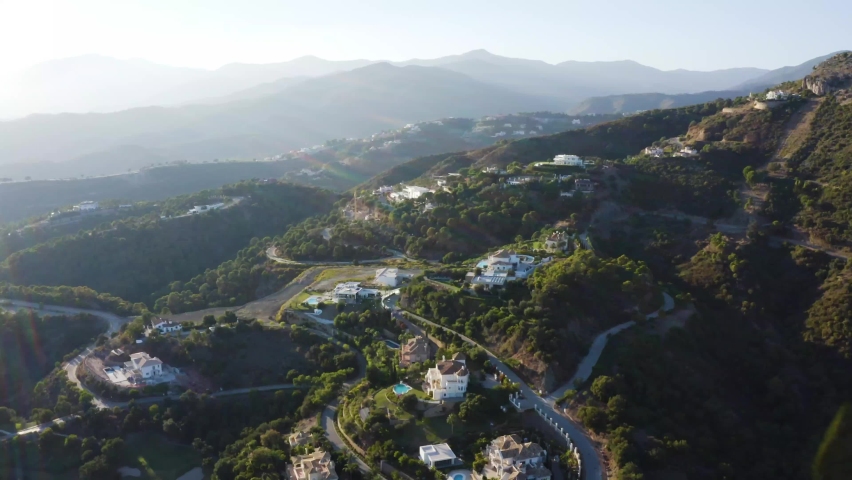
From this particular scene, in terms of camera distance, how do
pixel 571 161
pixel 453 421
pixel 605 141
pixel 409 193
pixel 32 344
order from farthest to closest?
pixel 605 141, pixel 409 193, pixel 571 161, pixel 32 344, pixel 453 421

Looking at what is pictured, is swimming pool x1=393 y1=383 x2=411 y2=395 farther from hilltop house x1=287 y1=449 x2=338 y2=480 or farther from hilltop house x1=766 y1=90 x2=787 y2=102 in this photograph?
hilltop house x1=766 y1=90 x2=787 y2=102

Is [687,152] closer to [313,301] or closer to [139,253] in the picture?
[313,301]

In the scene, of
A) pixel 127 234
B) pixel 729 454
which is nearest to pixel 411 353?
pixel 729 454

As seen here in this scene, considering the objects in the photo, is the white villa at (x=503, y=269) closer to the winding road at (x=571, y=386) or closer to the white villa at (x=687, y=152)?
the winding road at (x=571, y=386)

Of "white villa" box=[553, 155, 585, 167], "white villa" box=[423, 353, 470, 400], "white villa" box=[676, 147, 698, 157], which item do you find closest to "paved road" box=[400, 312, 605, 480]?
"white villa" box=[423, 353, 470, 400]

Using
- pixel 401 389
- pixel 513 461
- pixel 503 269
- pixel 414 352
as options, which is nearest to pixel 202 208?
pixel 503 269

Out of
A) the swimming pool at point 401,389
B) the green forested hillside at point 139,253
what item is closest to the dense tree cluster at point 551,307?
the swimming pool at point 401,389

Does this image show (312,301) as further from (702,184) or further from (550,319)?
(702,184)
